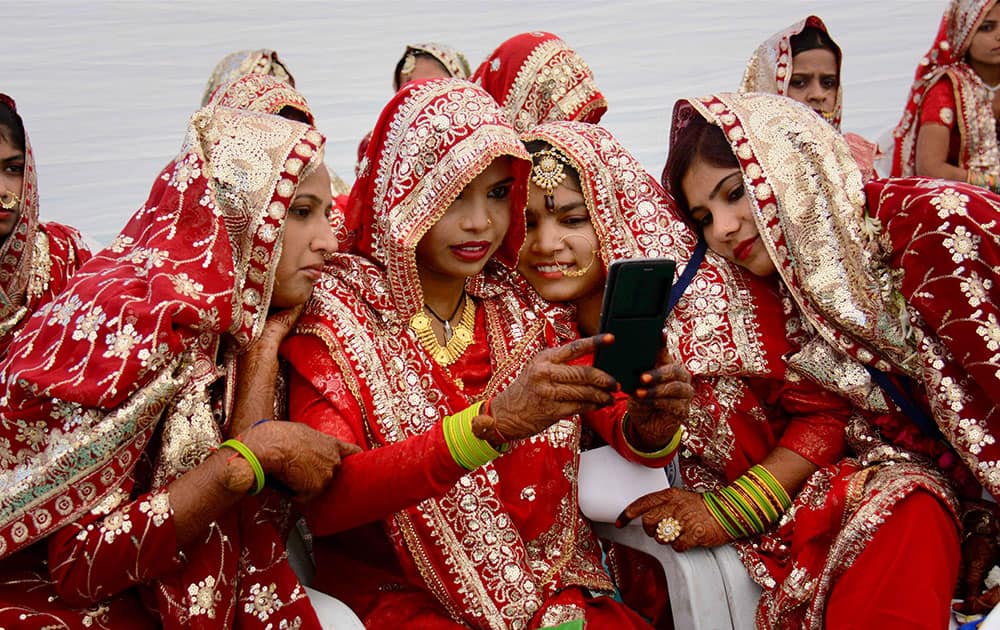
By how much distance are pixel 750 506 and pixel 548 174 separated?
3.39 ft

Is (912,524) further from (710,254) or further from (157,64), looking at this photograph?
(157,64)

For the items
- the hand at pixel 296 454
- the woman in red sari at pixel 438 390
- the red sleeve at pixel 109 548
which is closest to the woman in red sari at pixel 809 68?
the woman in red sari at pixel 438 390

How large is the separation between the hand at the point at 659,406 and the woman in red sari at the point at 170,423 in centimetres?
69

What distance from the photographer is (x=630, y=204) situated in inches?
109

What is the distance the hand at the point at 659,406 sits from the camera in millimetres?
2107

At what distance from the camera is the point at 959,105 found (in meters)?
4.78

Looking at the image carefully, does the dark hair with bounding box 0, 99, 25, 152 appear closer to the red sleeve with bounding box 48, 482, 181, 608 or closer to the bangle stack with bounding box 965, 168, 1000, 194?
the red sleeve with bounding box 48, 482, 181, 608

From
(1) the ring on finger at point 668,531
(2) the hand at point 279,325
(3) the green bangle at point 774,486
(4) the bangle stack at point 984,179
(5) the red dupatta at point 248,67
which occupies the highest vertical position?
(5) the red dupatta at point 248,67

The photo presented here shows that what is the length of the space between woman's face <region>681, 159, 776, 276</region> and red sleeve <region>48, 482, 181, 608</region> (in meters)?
1.56

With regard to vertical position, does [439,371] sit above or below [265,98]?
below

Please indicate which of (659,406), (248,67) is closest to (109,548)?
(659,406)

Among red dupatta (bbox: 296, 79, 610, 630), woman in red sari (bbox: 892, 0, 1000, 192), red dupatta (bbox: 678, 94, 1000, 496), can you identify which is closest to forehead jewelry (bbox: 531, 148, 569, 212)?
red dupatta (bbox: 296, 79, 610, 630)

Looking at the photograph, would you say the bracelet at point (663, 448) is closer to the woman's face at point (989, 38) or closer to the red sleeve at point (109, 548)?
the red sleeve at point (109, 548)

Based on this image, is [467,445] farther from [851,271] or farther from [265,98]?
[265,98]
